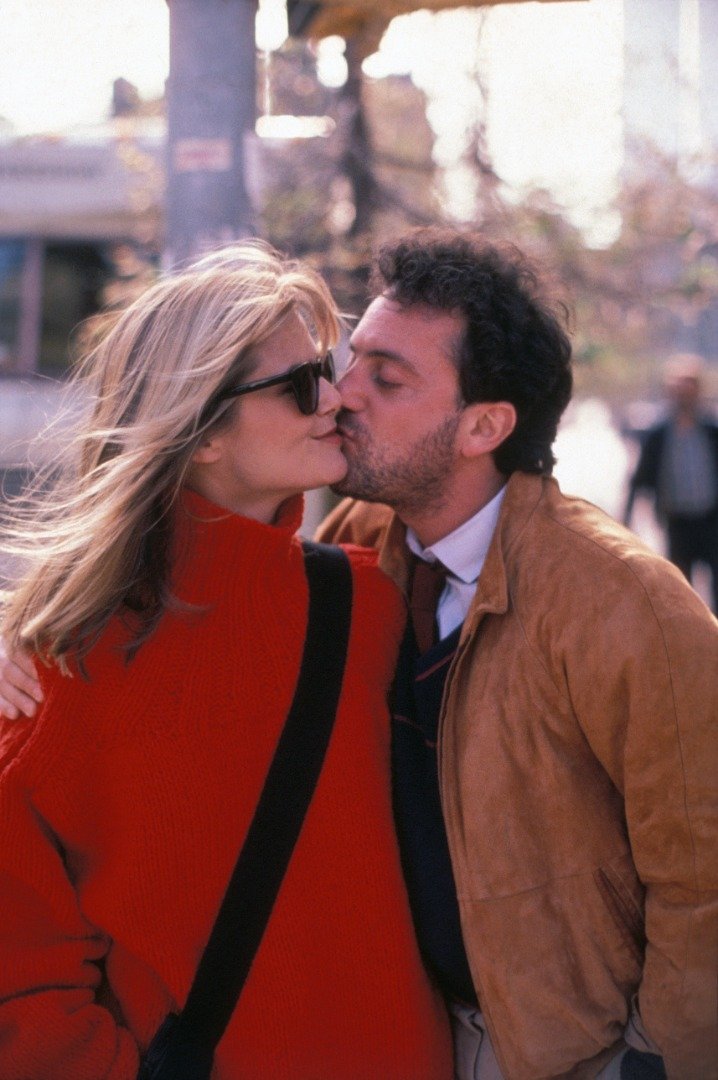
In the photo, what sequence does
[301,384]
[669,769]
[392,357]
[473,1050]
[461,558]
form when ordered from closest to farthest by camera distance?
[669,769] → [473,1050] → [301,384] → [461,558] → [392,357]

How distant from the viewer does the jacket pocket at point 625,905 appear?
2396mm

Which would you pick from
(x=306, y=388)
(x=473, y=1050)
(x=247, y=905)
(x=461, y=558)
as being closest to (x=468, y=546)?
(x=461, y=558)

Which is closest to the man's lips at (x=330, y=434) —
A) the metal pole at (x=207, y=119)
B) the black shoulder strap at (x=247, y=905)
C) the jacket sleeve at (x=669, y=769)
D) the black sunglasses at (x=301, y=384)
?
the black sunglasses at (x=301, y=384)

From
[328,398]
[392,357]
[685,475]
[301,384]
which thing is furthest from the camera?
[685,475]

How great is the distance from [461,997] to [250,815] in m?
0.63

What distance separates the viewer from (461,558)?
2.87 m

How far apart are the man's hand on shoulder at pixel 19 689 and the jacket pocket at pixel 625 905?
46.2 inches

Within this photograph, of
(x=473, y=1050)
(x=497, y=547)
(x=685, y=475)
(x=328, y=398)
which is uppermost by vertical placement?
(x=328, y=398)

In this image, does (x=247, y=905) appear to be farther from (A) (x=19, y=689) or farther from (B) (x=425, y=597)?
(B) (x=425, y=597)

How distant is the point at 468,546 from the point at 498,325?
0.60 m

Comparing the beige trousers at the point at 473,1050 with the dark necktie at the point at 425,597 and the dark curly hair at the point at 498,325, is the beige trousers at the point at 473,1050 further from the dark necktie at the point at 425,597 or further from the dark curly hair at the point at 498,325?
the dark curly hair at the point at 498,325

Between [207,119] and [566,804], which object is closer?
[566,804]

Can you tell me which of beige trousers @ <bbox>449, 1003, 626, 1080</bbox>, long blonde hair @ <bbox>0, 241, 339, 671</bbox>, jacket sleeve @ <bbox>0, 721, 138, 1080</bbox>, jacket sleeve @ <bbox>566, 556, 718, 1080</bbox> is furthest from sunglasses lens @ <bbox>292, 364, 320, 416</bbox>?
beige trousers @ <bbox>449, 1003, 626, 1080</bbox>

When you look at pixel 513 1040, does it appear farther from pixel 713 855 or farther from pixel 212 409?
pixel 212 409
